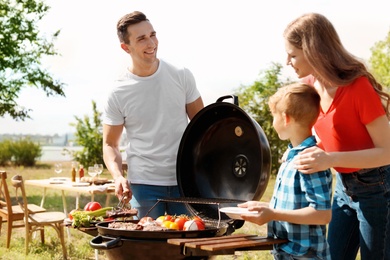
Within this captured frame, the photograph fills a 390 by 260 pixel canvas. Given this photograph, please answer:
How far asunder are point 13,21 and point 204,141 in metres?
12.6

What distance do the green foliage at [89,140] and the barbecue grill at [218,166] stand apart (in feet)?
40.1

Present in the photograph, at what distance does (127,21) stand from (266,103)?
12072 millimetres

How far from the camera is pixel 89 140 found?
15656mm

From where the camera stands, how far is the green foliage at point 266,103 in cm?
1505

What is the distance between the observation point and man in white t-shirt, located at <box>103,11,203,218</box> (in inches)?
132

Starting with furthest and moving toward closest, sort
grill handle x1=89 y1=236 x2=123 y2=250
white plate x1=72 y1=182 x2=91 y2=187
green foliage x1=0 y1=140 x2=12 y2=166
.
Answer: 1. green foliage x1=0 y1=140 x2=12 y2=166
2. white plate x1=72 y1=182 x2=91 y2=187
3. grill handle x1=89 y1=236 x2=123 y2=250

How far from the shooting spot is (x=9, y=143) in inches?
781

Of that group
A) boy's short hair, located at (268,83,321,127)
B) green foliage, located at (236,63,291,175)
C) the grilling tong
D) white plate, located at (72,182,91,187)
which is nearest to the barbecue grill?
the grilling tong

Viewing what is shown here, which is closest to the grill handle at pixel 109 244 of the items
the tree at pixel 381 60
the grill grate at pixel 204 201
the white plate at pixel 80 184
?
the grill grate at pixel 204 201

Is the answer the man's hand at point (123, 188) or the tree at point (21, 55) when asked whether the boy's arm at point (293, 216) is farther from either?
the tree at point (21, 55)

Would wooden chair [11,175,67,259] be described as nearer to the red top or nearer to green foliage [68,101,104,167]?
the red top

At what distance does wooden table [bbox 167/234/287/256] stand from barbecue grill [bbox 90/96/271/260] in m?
0.24

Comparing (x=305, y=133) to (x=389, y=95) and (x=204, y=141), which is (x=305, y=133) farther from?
(x=204, y=141)

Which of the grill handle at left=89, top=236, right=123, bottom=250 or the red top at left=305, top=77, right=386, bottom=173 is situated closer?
the red top at left=305, top=77, right=386, bottom=173
